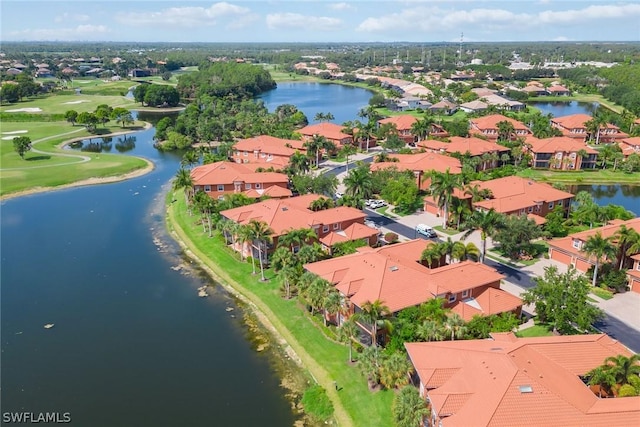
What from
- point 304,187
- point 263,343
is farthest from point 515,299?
point 304,187

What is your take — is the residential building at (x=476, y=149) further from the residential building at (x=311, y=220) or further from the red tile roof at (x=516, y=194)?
the residential building at (x=311, y=220)

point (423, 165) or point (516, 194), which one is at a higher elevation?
point (423, 165)

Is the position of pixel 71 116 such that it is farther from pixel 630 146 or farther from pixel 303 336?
pixel 630 146

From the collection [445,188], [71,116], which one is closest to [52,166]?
[71,116]

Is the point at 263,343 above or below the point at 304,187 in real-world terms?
below

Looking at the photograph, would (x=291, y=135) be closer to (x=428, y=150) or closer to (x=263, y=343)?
(x=428, y=150)

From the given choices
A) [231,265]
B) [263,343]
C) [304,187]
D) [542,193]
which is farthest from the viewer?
[304,187]

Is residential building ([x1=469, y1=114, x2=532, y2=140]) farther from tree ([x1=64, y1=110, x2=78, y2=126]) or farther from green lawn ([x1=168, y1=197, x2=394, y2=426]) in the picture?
tree ([x1=64, y1=110, x2=78, y2=126])

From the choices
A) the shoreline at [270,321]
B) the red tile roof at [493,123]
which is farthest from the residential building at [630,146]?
the shoreline at [270,321]
